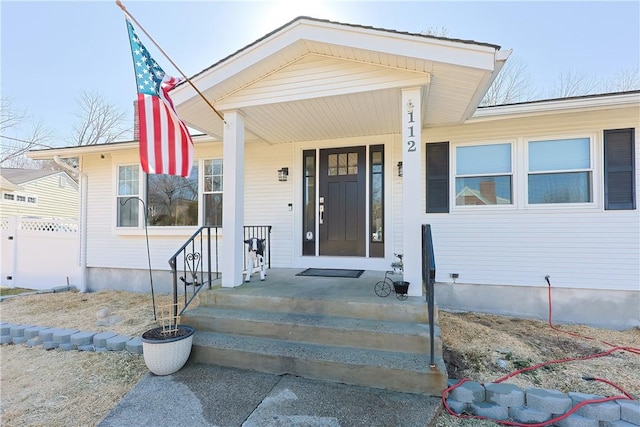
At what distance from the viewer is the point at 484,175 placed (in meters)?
4.84

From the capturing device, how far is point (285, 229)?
5.74 metres

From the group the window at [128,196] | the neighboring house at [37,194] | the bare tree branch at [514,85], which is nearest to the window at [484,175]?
the window at [128,196]

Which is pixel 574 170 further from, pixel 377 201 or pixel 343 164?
pixel 343 164

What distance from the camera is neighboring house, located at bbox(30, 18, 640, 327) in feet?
11.5

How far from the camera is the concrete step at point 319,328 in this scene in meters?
2.81

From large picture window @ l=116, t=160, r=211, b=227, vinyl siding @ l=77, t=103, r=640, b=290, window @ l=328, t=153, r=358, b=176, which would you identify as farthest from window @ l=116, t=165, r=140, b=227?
window @ l=328, t=153, r=358, b=176

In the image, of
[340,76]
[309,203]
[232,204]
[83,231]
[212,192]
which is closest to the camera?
[340,76]

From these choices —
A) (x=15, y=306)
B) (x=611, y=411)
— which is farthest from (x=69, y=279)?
(x=611, y=411)

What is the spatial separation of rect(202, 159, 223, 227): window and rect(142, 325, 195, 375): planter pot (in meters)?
3.34

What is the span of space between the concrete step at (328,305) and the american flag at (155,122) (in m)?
1.51

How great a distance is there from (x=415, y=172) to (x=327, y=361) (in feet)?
6.92

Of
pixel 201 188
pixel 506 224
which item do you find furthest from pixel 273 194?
pixel 506 224

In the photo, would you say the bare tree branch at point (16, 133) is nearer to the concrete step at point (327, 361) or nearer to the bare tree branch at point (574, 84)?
the concrete step at point (327, 361)

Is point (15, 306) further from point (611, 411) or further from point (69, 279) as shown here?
point (611, 411)
